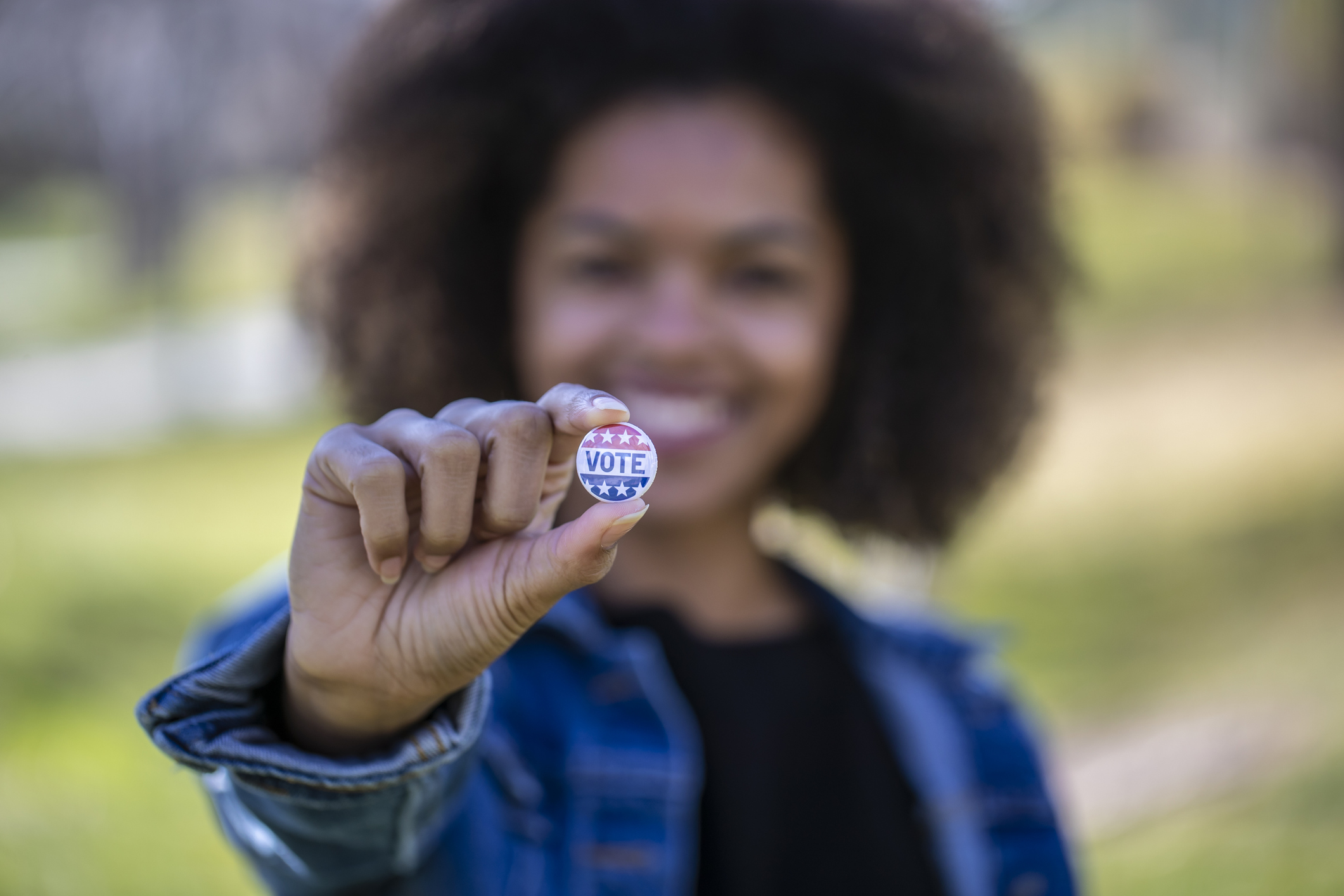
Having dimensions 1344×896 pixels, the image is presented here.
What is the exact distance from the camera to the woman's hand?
3.23 ft

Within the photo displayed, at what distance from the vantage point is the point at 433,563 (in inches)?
41.3

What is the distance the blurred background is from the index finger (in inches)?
73.8

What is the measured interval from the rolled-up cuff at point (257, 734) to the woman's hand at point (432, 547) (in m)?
0.04

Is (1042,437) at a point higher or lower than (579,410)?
lower

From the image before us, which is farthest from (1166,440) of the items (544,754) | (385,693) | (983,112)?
(385,693)

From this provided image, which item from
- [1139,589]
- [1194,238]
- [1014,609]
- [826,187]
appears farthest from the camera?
[1194,238]

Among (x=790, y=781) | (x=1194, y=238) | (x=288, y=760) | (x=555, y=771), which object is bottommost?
(x=790, y=781)

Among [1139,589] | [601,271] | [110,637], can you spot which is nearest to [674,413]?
[601,271]

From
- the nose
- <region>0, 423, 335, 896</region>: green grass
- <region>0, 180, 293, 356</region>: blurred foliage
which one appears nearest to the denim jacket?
the nose

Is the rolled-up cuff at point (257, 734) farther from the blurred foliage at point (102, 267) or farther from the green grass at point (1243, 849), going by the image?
the blurred foliage at point (102, 267)

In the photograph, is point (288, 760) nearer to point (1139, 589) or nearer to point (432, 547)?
point (432, 547)

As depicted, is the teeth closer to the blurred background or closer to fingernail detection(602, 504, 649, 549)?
the blurred background

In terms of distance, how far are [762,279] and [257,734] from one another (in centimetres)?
134

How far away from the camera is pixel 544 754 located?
5.97 ft
